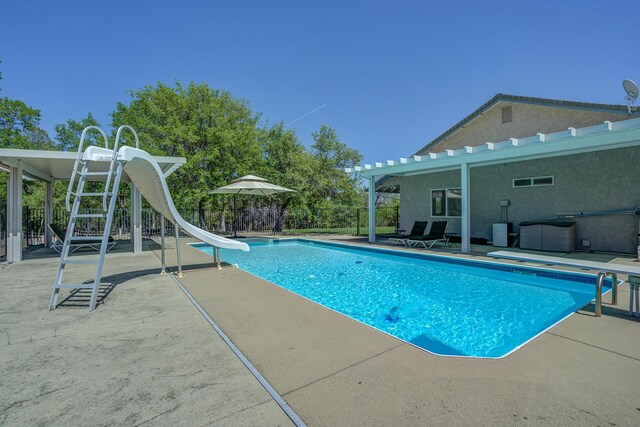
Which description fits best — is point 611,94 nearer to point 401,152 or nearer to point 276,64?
point 276,64

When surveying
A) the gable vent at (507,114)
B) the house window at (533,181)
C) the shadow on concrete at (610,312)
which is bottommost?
the shadow on concrete at (610,312)

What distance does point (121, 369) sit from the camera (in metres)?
2.56

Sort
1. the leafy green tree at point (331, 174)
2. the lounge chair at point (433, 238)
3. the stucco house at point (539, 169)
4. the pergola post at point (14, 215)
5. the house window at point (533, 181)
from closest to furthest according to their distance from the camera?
the pergola post at point (14, 215), the stucco house at point (539, 169), the house window at point (533, 181), the lounge chair at point (433, 238), the leafy green tree at point (331, 174)

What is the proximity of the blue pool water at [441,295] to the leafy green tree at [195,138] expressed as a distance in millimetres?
8758

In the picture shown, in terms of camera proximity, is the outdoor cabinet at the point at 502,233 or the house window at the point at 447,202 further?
the house window at the point at 447,202

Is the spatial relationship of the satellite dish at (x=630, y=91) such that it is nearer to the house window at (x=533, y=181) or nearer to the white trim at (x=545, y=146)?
the white trim at (x=545, y=146)

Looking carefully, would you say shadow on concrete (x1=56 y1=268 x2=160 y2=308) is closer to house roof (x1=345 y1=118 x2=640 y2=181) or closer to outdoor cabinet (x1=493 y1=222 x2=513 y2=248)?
house roof (x1=345 y1=118 x2=640 y2=181)

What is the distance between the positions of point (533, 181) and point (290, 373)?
11.7m

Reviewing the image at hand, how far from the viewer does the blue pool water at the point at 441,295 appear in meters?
4.16

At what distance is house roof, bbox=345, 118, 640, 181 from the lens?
23.0 ft

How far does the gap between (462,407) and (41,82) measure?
33.9m

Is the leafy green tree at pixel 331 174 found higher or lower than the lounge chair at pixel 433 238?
higher

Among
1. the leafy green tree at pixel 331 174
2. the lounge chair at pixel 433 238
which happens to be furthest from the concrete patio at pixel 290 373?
the leafy green tree at pixel 331 174

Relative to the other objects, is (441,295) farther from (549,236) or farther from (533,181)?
(533,181)
